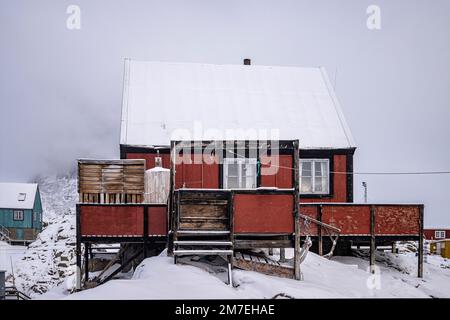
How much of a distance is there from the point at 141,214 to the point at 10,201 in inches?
1238

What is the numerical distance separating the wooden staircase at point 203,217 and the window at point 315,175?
664cm

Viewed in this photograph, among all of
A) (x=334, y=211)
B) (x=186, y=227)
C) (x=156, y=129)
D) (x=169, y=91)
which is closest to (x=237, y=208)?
(x=186, y=227)

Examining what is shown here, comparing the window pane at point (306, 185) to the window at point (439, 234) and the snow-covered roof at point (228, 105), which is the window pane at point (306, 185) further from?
the window at point (439, 234)

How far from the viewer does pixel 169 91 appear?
714 inches

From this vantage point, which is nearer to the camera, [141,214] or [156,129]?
[141,214]

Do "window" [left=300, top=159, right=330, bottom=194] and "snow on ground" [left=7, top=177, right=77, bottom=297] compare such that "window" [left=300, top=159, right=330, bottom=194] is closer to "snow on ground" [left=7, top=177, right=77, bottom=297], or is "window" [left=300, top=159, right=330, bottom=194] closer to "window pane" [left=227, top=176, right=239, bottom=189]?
"window pane" [left=227, top=176, right=239, bottom=189]

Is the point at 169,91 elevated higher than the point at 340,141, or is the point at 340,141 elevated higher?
the point at 169,91

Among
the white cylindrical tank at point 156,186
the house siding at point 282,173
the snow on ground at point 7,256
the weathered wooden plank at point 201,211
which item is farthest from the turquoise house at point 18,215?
the weathered wooden plank at point 201,211

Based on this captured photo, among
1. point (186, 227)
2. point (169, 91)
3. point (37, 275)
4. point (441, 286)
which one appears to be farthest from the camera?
point (37, 275)

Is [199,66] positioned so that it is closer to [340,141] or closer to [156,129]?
[156,129]

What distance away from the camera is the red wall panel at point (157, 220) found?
12.4m

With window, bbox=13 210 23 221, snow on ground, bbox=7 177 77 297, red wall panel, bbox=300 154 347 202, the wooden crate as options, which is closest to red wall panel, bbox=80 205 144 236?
the wooden crate

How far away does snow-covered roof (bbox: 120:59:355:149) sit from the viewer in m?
16.3
